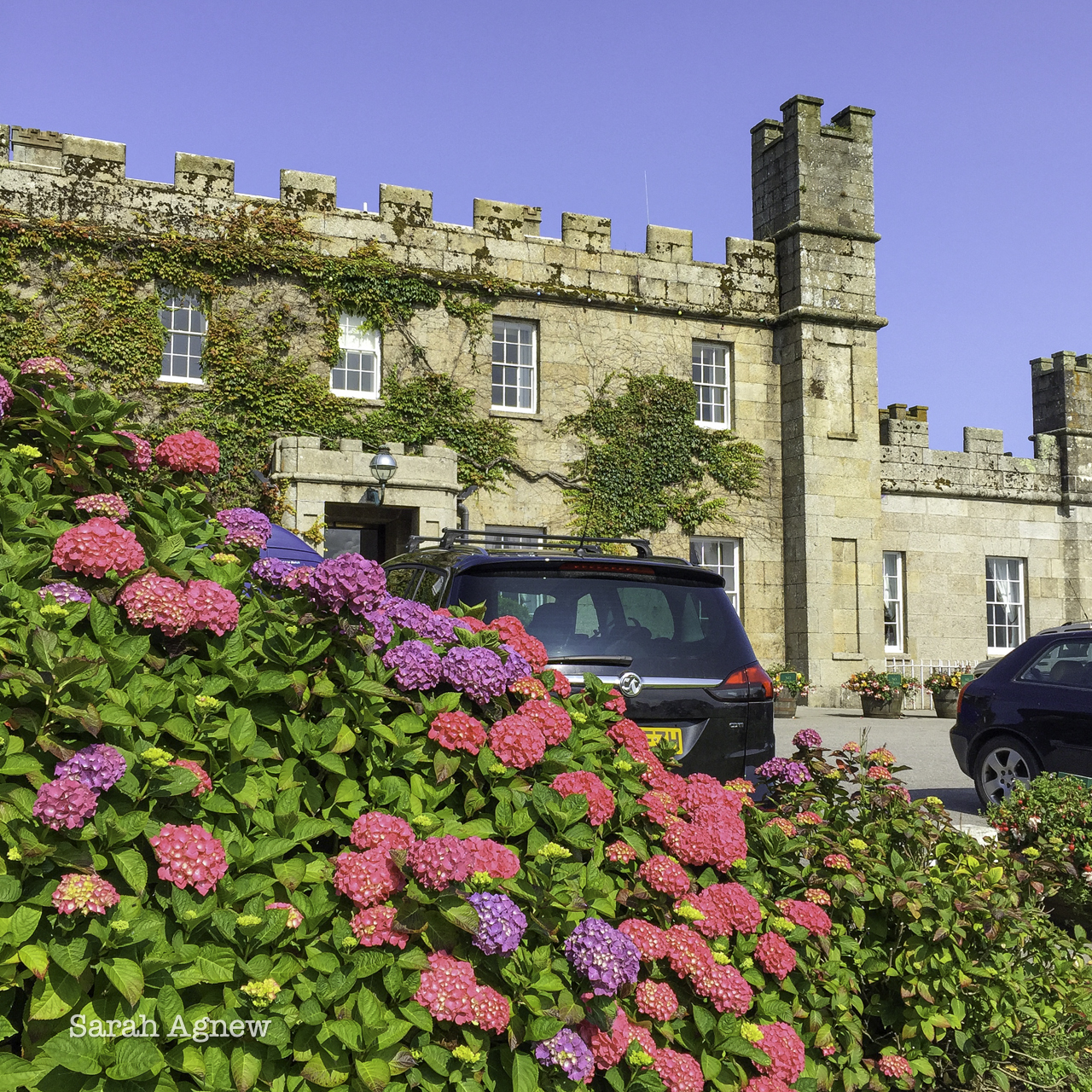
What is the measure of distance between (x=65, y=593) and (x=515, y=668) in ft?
4.05

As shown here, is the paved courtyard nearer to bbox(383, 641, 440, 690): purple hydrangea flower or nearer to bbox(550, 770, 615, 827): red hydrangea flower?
bbox(550, 770, 615, 827): red hydrangea flower

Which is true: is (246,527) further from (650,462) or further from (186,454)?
(650,462)

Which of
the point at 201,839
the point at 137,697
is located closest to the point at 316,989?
the point at 201,839

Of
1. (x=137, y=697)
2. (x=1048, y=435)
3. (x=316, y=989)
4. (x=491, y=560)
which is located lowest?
(x=316, y=989)

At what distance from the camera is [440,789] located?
2.59 meters

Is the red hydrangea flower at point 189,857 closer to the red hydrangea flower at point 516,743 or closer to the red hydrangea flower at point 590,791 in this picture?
the red hydrangea flower at point 516,743

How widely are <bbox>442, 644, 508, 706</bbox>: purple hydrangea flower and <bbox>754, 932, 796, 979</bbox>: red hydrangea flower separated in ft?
3.56

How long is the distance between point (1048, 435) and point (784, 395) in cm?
793

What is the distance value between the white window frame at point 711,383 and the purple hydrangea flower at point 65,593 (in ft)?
58.8

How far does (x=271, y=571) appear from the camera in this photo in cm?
294

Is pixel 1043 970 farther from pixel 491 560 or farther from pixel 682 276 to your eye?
pixel 682 276

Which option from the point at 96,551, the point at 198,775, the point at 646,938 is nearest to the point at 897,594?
the point at 646,938

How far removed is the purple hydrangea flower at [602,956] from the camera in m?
2.28

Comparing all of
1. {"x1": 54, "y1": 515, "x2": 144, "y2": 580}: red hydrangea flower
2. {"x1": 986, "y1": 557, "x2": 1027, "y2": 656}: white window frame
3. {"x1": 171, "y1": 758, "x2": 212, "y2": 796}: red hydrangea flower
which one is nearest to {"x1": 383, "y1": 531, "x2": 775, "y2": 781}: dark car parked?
{"x1": 54, "y1": 515, "x2": 144, "y2": 580}: red hydrangea flower
